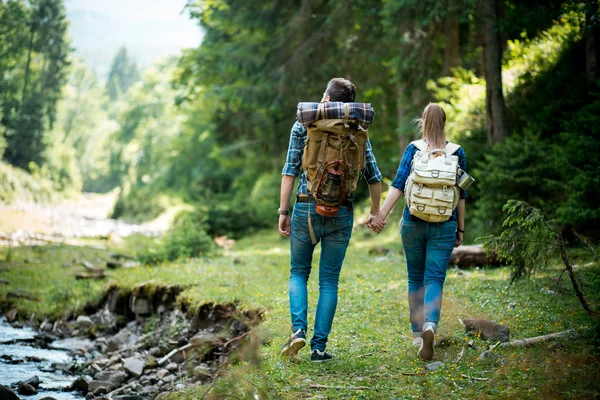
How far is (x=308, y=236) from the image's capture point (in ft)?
17.3

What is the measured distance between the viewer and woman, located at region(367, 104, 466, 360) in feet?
17.5

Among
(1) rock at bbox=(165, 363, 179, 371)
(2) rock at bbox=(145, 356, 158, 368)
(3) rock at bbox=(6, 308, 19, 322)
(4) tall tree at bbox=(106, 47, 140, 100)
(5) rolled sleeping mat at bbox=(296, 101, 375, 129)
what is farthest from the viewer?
(4) tall tree at bbox=(106, 47, 140, 100)

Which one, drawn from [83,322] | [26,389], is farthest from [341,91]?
[83,322]

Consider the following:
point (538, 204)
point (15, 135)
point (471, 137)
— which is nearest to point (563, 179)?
point (538, 204)

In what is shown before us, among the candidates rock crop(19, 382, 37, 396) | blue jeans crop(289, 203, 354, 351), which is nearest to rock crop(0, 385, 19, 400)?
rock crop(19, 382, 37, 396)

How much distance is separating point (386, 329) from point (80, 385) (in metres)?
3.58

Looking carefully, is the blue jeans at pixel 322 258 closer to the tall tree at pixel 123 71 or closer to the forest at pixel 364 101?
the forest at pixel 364 101

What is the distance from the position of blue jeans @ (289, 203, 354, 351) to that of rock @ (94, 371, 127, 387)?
2913 mm

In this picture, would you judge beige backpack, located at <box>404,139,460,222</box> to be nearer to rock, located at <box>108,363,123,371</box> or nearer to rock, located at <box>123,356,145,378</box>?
rock, located at <box>123,356,145,378</box>

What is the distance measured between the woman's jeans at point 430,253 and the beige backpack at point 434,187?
0.15 m

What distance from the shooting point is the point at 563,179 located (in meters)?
11.4

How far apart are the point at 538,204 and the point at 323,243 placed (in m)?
8.09

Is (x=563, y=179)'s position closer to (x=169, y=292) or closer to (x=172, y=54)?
(x=169, y=292)

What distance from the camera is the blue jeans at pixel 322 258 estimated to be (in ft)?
17.3
